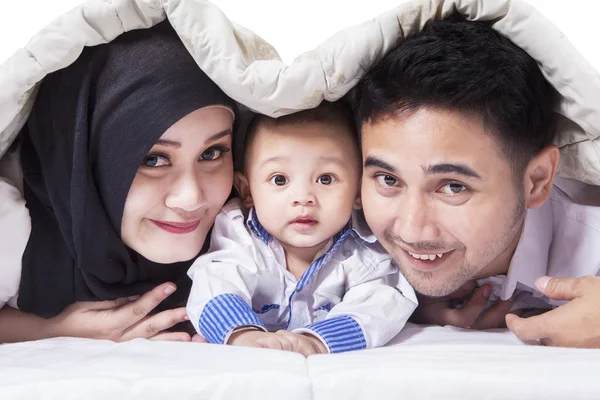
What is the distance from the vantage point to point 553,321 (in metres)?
1.29

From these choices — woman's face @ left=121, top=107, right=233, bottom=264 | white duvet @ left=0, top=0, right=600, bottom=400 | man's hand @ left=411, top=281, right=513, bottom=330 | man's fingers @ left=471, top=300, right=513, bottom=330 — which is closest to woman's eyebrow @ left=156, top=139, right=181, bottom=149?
woman's face @ left=121, top=107, right=233, bottom=264

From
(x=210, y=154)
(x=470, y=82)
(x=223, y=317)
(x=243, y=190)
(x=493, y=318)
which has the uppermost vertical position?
(x=470, y=82)

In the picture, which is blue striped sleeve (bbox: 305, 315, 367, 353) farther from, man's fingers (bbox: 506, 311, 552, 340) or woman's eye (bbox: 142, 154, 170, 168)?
woman's eye (bbox: 142, 154, 170, 168)

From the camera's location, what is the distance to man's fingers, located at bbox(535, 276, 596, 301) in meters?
1.31

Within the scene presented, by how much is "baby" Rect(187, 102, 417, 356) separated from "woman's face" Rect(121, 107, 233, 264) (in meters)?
0.05

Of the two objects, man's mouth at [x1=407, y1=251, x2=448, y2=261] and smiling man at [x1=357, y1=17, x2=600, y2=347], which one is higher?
smiling man at [x1=357, y1=17, x2=600, y2=347]

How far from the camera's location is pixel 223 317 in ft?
4.40

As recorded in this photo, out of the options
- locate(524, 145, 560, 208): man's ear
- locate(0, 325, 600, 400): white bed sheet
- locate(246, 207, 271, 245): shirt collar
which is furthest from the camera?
locate(246, 207, 271, 245): shirt collar

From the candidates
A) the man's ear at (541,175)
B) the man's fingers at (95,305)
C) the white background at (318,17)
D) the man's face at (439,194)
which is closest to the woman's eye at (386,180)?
the man's face at (439,194)

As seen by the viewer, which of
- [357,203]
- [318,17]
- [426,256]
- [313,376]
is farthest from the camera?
[318,17]

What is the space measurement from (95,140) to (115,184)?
3.5 inches

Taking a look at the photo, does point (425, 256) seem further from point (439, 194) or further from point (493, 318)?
point (493, 318)

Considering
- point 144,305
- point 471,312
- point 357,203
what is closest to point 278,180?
point 357,203

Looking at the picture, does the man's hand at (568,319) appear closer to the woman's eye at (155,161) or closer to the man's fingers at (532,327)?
the man's fingers at (532,327)
